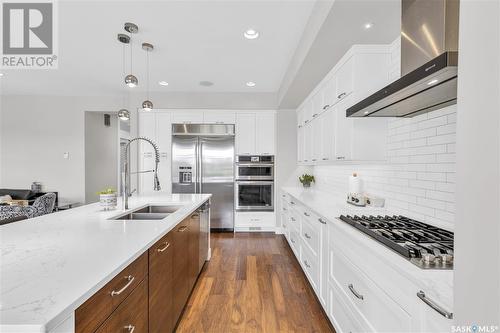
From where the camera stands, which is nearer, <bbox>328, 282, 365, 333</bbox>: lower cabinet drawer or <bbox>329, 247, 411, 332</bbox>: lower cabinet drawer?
<bbox>329, 247, 411, 332</bbox>: lower cabinet drawer

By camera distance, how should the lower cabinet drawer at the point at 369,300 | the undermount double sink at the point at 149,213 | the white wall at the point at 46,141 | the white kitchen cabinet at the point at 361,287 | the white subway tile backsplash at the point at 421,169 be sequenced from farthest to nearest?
1. the white wall at the point at 46,141
2. the undermount double sink at the point at 149,213
3. the white subway tile backsplash at the point at 421,169
4. the lower cabinet drawer at the point at 369,300
5. the white kitchen cabinet at the point at 361,287

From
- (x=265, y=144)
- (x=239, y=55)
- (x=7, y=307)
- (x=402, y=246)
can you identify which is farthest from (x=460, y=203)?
(x=265, y=144)

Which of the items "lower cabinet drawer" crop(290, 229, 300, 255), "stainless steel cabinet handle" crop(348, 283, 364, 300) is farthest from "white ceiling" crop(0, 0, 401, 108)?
"lower cabinet drawer" crop(290, 229, 300, 255)

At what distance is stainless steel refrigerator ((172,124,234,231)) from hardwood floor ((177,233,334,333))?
4.03ft

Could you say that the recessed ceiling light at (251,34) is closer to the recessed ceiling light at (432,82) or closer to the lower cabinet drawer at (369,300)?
the recessed ceiling light at (432,82)

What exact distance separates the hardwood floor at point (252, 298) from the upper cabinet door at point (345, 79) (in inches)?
80.4

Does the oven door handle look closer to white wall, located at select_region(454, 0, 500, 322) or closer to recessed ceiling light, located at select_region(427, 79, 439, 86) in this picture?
recessed ceiling light, located at select_region(427, 79, 439, 86)

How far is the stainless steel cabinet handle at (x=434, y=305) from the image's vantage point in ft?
2.45

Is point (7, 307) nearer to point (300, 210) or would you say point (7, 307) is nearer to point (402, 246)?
point (402, 246)

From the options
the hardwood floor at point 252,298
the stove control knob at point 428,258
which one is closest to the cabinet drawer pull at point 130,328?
the hardwood floor at point 252,298

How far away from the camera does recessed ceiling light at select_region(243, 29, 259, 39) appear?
2539mm

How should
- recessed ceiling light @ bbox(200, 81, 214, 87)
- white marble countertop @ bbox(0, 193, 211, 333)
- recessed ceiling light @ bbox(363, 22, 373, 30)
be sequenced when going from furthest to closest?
recessed ceiling light @ bbox(200, 81, 214, 87), recessed ceiling light @ bbox(363, 22, 373, 30), white marble countertop @ bbox(0, 193, 211, 333)

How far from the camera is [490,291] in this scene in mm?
447

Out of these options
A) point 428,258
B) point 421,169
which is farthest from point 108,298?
point 421,169
